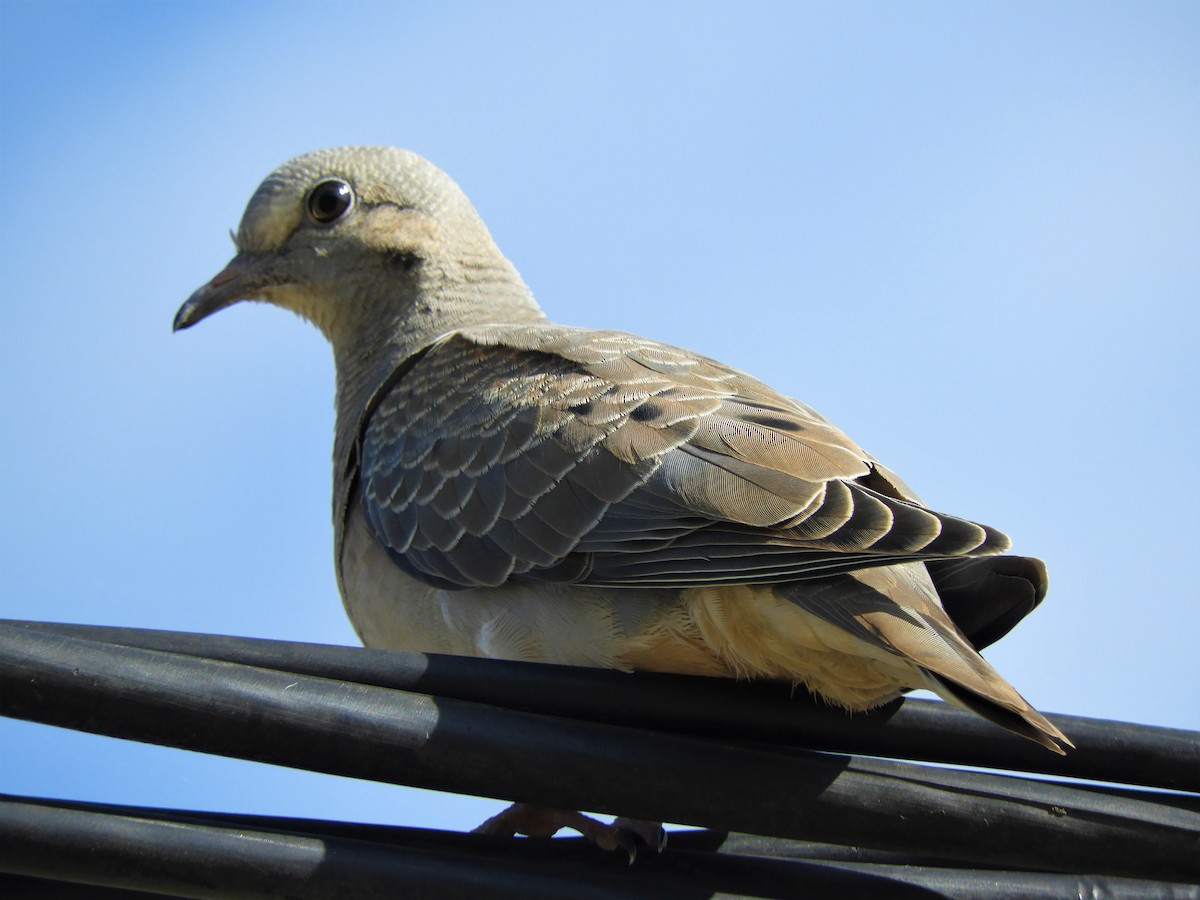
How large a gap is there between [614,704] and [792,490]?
2.66 feet

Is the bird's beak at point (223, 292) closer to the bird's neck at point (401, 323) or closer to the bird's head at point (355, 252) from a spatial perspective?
the bird's head at point (355, 252)

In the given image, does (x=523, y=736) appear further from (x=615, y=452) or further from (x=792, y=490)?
(x=615, y=452)

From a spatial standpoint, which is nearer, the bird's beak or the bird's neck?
the bird's neck

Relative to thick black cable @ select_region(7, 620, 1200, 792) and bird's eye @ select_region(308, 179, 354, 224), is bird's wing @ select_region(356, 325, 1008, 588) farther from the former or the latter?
bird's eye @ select_region(308, 179, 354, 224)

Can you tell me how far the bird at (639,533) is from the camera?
8.32 feet

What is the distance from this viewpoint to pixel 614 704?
6.96 feet

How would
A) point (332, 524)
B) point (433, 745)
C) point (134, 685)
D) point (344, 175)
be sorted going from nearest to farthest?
point (134, 685) < point (433, 745) < point (332, 524) < point (344, 175)

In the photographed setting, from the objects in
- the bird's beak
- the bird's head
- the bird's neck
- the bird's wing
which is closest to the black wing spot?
the bird's wing

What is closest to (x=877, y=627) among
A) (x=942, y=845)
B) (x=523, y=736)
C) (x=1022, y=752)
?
(x=1022, y=752)

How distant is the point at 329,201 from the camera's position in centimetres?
516

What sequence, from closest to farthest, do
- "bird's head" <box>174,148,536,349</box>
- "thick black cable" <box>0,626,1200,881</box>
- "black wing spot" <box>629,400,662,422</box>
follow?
"thick black cable" <box>0,626,1200,881</box> → "black wing spot" <box>629,400,662,422</box> → "bird's head" <box>174,148,536,349</box>

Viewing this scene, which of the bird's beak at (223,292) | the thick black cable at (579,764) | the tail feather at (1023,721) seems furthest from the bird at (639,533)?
the bird's beak at (223,292)

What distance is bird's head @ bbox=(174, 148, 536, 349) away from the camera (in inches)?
199

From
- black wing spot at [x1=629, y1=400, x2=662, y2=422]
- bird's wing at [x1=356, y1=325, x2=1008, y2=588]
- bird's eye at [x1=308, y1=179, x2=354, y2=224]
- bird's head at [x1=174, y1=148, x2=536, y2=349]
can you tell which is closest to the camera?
bird's wing at [x1=356, y1=325, x2=1008, y2=588]
